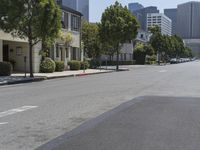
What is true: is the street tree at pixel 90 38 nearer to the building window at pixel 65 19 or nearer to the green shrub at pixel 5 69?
the building window at pixel 65 19

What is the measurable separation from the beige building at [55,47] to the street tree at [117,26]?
4387 mm

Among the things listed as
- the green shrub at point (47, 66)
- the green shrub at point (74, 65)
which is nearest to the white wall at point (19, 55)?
the green shrub at point (47, 66)

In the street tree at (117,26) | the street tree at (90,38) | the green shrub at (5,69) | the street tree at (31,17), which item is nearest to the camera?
the street tree at (31,17)

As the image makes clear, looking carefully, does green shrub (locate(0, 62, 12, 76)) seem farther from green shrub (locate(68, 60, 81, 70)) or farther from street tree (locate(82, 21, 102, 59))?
street tree (locate(82, 21, 102, 59))

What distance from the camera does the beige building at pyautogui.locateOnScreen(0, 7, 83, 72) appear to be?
41.9 meters

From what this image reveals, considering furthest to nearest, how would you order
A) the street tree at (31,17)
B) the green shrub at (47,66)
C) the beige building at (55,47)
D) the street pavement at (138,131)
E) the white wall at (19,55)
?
the white wall at (19,55) < the green shrub at (47,66) < the beige building at (55,47) < the street tree at (31,17) < the street pavement at (138,131)

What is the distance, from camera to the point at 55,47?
48.7 m

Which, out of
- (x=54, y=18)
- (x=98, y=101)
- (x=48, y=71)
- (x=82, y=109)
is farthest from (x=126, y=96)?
(x=48, y=71)

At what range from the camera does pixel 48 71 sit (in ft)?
139

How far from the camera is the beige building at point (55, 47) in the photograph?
4194cm

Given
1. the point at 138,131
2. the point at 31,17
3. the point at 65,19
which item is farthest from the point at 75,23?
the point at 138,131

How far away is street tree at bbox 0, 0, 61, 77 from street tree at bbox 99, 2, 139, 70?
25.1m

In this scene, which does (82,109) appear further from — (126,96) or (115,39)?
(115,39)

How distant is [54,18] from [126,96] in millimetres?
15717
